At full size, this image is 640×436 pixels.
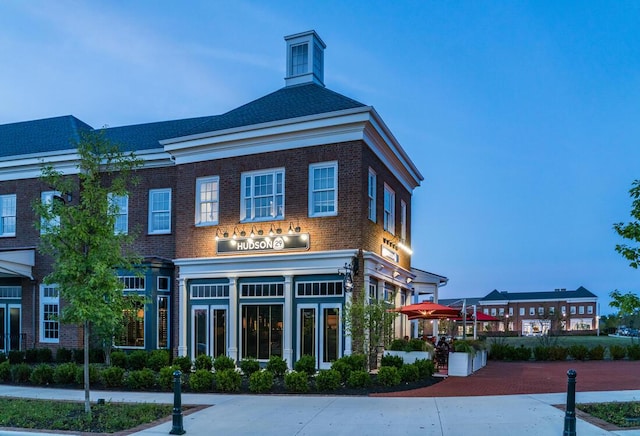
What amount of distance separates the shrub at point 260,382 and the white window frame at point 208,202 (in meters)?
7.53

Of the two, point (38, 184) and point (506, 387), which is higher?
point (38, 184)

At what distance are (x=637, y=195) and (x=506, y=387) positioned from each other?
6.83 m

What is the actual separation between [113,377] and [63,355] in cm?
739

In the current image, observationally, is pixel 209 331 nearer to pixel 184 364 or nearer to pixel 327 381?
pixel 184 364

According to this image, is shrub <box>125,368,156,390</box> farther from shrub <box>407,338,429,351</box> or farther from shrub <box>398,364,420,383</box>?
shrub <box>407,338,429,351</box>

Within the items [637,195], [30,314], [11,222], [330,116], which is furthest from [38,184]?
[637,195]

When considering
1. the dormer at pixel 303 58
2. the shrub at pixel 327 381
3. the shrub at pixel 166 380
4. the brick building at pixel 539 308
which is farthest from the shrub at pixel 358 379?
the brick building at pixel 539 308

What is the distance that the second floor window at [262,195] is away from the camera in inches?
796

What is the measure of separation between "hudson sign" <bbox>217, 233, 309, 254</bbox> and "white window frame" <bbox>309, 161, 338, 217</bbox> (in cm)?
93

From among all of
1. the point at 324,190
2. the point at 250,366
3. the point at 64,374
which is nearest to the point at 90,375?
the point at 64,374

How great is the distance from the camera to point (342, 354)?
18641mm

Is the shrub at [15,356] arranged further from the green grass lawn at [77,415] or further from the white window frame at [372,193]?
the white window frame at [372,193]

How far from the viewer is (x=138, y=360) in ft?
63.8

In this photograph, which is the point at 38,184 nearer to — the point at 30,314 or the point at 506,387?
the point at 30,314
